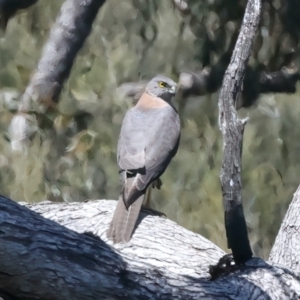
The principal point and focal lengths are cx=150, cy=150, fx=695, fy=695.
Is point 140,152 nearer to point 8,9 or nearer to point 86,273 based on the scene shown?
point 86,273

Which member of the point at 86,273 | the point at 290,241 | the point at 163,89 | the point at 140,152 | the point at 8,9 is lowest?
the point at 86,273

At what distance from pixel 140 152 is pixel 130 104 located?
1760 mm

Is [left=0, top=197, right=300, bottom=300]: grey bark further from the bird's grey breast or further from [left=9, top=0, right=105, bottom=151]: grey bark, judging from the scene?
[left=9, top=0, right=105, bottom=151]: grey bark

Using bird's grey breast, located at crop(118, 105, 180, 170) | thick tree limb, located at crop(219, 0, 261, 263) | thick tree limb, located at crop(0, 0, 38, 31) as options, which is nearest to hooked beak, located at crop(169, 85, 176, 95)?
bird's grey breast, located at crop(118, 105, 180, 170)

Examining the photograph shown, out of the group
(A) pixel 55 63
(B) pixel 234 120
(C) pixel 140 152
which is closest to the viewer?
(B) pixel 234 120

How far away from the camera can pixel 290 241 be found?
10.2ft

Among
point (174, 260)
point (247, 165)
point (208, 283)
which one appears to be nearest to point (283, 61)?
point (247, 165)

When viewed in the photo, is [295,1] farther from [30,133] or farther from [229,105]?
[229,105]

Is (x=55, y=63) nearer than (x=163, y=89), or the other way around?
(x=163, y=89)

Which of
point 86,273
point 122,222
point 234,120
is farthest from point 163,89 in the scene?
→ point 86,273

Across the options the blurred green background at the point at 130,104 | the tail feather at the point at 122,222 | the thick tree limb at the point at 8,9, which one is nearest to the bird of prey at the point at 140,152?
the tail feather at the point at 122,222

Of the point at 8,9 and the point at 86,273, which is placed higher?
the point at 8,9

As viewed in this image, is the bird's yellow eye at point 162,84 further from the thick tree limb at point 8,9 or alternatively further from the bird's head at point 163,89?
the thick tree limb at point 8,9

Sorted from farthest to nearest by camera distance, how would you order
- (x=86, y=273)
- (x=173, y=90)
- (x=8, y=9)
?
(x=8, y=9)
(x=173, y=90)
(x=86, y=273)
